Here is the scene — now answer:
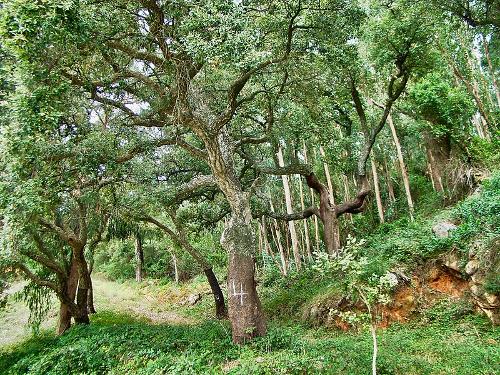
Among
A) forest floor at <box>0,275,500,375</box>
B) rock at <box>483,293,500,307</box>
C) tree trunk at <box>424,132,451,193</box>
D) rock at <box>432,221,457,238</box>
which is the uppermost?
tree trunk at <box>424,132,451,193</box>

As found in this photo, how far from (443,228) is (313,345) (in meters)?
5.22

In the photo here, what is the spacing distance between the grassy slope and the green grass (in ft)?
0.05

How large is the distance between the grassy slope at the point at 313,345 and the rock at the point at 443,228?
0.25 m

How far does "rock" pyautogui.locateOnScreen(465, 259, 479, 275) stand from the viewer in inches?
308

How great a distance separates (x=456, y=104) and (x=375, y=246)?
7.32m

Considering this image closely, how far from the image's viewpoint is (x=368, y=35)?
426 inches

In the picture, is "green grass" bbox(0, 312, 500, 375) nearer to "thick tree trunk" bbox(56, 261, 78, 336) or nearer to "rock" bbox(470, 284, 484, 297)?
"rock" bbox(470, 284, 484, 297)

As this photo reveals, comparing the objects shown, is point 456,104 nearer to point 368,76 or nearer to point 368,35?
point 368,76

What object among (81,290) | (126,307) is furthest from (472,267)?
(126,307)

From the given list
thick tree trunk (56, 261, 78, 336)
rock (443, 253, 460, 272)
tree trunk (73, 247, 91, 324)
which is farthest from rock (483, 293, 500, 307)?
thick tree trunk (56, 261, 78, 336)

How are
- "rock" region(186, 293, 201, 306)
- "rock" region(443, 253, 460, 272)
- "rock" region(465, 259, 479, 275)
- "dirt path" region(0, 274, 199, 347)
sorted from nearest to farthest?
"rock" region(465, 259, 479, 275), "rock" region(443, 253, 460, 272), "dirt path" region(0, 274, 199, 347), "rock" region(186, 293, 201, 306)

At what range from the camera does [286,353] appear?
6242 mm

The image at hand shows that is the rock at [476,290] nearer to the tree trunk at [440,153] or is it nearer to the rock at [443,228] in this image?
the rock at [443,228]

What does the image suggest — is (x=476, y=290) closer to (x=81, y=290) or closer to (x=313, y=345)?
(x=313, y=345)
